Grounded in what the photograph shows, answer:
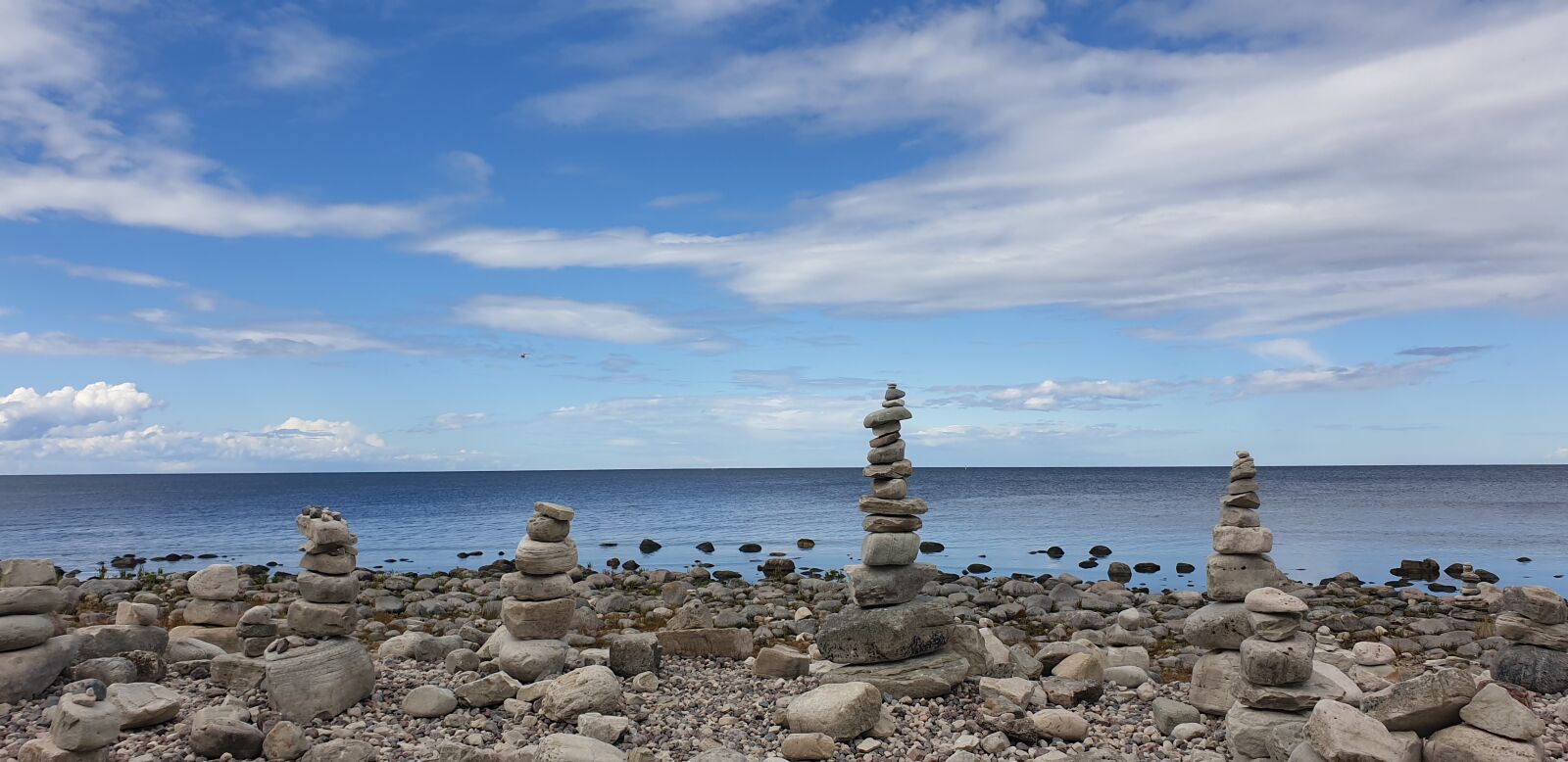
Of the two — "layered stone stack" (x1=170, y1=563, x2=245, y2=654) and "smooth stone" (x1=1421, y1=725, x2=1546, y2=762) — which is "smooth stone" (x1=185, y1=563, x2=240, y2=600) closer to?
"layered stone stack" (x1=170, y1=563, x2=245, y2=654)

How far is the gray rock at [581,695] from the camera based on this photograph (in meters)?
13.0

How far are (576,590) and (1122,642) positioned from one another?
14.5 m

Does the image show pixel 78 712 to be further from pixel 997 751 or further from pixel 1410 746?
pixel 1410 746

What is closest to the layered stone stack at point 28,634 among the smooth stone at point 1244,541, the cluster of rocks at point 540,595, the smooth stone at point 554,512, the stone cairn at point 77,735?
the stone cairn at point 77,735

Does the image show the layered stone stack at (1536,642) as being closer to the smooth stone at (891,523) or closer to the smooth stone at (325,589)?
the smooth stone at (891,523)

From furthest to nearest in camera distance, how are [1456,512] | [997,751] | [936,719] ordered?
[1456,512] → [936,719] → [997,751]

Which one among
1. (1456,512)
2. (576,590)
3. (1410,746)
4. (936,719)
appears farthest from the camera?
(1456,512)

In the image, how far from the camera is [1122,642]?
66.2ft

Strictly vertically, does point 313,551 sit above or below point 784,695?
above

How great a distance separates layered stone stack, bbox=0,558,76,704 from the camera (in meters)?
12.5

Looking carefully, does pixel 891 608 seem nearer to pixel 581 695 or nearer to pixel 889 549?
pixel 889 549

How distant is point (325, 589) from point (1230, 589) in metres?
12.3

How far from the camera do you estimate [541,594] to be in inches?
618

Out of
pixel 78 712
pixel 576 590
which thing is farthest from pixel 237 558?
pixel 78 712
